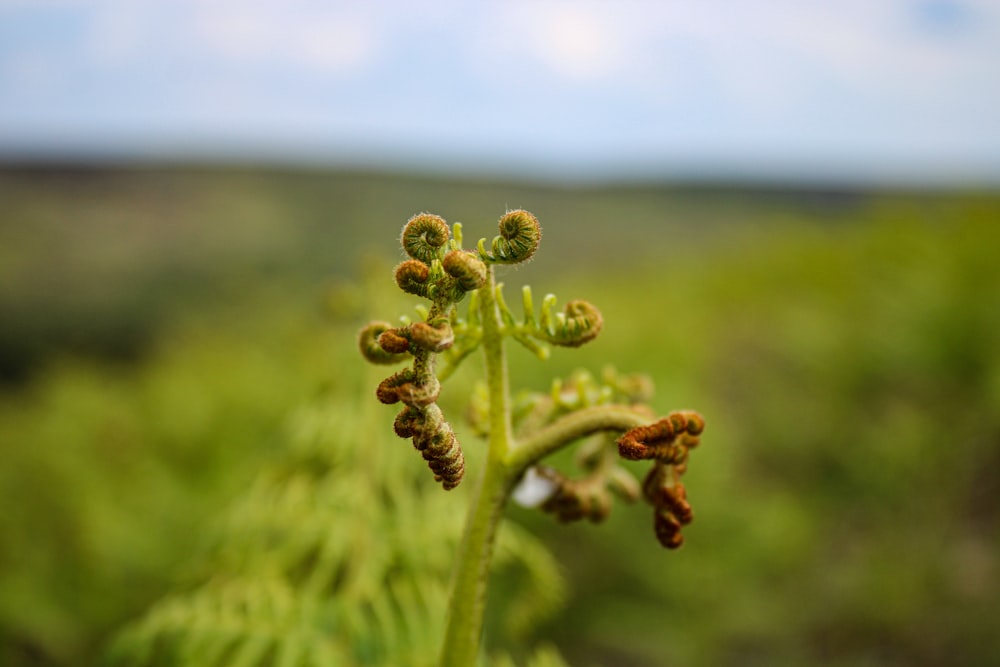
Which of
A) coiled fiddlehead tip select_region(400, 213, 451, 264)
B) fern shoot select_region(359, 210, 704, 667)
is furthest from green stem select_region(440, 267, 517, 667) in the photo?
coiled fiddlehead tip select_region(400, 213, 451, 264)

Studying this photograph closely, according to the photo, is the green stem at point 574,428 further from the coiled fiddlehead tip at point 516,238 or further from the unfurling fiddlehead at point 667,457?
the coiled fiddlehead tip at point 516,238

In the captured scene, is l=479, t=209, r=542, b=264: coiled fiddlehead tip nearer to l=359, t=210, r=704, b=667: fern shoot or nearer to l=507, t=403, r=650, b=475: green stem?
l=359, t=210, r=704, b=667: fern shoot

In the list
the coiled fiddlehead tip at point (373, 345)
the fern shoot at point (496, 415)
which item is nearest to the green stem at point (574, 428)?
the fern shoot at point (496, 415)

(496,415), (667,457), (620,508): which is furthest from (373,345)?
(620,508)

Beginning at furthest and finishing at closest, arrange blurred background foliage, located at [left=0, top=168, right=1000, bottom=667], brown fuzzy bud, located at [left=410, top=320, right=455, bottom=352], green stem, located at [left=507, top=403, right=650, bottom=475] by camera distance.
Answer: blurred background foliage, located at [left=0, top=168, right=1000, bottom=667]
green stem, located at [left=507, top=403, right=650, bottom=475]
brown fuzzy bud, located at [left=410, top=320, right=455, bottom=352]

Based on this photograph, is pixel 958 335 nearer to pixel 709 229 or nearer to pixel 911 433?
pixel 911 433

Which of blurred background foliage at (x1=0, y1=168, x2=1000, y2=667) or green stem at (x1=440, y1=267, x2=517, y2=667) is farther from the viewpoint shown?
blurred background foliage at (x1=0, y1=168, x2=1000, y2=667)
